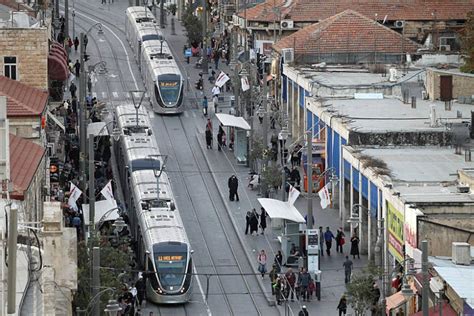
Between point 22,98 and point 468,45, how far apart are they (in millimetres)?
35996

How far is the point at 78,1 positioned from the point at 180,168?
66.8m

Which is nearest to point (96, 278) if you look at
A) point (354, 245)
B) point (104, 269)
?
point (104, 269)

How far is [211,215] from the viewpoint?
96125mm

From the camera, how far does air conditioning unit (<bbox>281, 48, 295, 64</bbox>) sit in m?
122

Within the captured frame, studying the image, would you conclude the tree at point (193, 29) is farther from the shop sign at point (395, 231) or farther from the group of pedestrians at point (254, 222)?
the shop sign at point (395, 231)

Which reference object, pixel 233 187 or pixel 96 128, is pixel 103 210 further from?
pixel 96 128

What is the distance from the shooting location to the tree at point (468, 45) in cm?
11413

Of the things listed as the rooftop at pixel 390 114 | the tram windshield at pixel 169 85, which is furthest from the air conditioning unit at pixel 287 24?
the rooftop at pixel 390 114

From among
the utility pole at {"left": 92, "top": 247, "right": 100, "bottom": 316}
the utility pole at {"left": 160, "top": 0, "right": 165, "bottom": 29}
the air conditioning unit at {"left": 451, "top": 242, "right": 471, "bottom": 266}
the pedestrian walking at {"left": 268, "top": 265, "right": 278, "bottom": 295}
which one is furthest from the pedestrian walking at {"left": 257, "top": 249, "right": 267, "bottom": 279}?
the utility pole at {"left": 160, "top": 0, "right": 165, "bottom": 29}

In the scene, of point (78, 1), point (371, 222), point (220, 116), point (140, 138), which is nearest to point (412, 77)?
point (220, 116)

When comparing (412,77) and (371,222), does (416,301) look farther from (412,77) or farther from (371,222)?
(412,77)

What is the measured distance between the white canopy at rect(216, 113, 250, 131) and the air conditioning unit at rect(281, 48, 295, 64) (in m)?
12.4

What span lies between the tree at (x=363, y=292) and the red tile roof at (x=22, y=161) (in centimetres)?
1183

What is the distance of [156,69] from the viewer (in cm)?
12194
